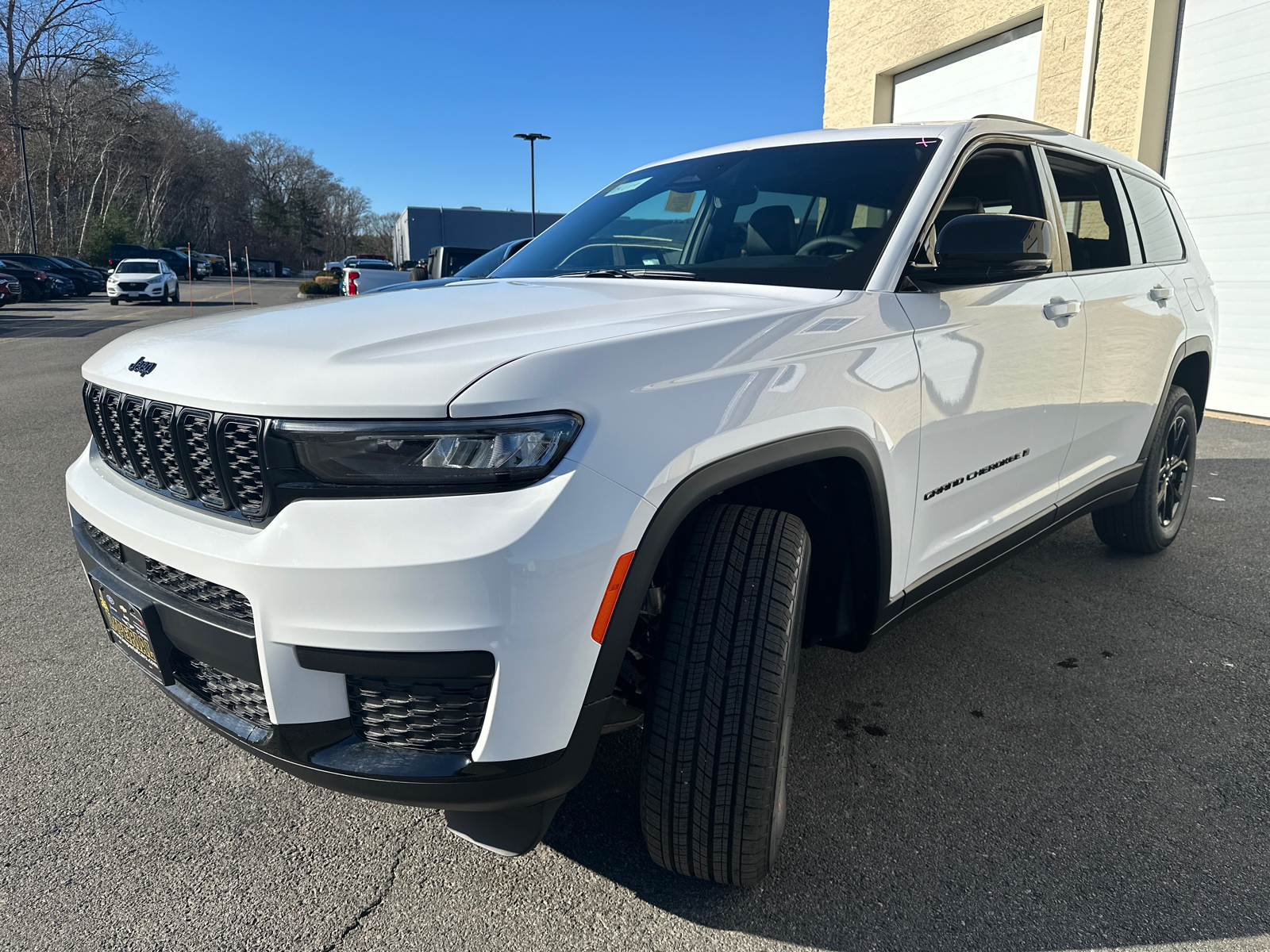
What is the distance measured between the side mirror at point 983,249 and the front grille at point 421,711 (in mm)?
1584

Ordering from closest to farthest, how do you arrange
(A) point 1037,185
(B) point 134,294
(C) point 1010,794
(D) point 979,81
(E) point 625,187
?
(C) point 1010,794, (A) point 1037,185, (E) point 625,187, (D) point 979,81, (B) point 134,294

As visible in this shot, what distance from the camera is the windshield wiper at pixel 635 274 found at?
2440mm

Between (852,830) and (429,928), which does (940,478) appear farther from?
(429,928)

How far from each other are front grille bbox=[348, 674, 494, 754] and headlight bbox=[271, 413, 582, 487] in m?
0.34

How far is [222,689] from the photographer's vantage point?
5.62 ft

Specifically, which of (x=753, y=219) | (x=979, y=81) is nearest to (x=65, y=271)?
(x=979, y=81)

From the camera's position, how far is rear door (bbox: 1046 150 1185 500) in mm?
3086

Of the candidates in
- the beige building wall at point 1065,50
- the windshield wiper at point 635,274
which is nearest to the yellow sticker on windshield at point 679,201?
the windshield wiper at point 635,274

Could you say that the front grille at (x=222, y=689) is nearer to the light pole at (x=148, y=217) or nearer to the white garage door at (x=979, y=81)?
the white garage door at (x=979, y=81)

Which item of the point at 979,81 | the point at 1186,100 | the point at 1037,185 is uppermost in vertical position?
the point at 979,81

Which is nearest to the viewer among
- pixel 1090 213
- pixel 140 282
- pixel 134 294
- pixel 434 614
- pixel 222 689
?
pixel 434 614

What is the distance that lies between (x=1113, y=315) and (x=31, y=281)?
35.2 metres

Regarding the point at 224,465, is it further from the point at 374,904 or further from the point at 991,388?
the point at 991,388

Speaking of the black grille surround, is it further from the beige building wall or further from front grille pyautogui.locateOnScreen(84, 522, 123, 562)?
→ the beige building wall
